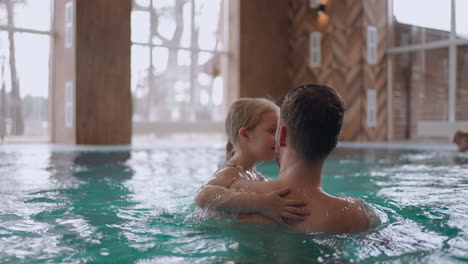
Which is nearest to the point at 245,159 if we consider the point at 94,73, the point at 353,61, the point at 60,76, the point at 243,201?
the point at 243,201

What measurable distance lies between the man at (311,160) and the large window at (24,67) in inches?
369

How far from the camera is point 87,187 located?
145 inches

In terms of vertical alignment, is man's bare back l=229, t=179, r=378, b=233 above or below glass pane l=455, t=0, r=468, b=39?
below

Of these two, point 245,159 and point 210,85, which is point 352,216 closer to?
point 245,159

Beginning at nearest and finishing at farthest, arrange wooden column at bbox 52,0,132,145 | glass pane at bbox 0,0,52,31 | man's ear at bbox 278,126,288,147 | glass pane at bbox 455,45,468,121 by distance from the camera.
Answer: man's ear at bbox 278,126,288,147 → wooden column at bbox 52,0,132,145 → glass pane at bbox 0,0,52,31 → glass pane at bbox 455,45,468,121

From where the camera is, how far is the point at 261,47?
40.6 feet

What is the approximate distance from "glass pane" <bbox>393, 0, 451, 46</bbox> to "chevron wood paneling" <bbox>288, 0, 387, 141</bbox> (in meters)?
Answer: 0.38

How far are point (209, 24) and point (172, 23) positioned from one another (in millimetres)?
1114

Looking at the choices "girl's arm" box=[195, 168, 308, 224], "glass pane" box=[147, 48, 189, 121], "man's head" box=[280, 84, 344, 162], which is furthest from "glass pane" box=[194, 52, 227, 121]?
"man's head" box=[280, 84, 344, 162]

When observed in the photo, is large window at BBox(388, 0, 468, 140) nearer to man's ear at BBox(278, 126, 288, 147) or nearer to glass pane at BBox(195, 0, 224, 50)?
glass pane at BBox(195, 0, 224, 50)

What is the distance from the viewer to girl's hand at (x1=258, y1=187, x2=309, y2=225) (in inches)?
68.8

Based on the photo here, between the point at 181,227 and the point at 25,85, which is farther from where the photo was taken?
the point at 25,85

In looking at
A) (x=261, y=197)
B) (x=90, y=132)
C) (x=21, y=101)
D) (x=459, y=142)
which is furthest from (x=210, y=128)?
(x=261, y=197)

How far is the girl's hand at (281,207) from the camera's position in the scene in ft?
5.73
